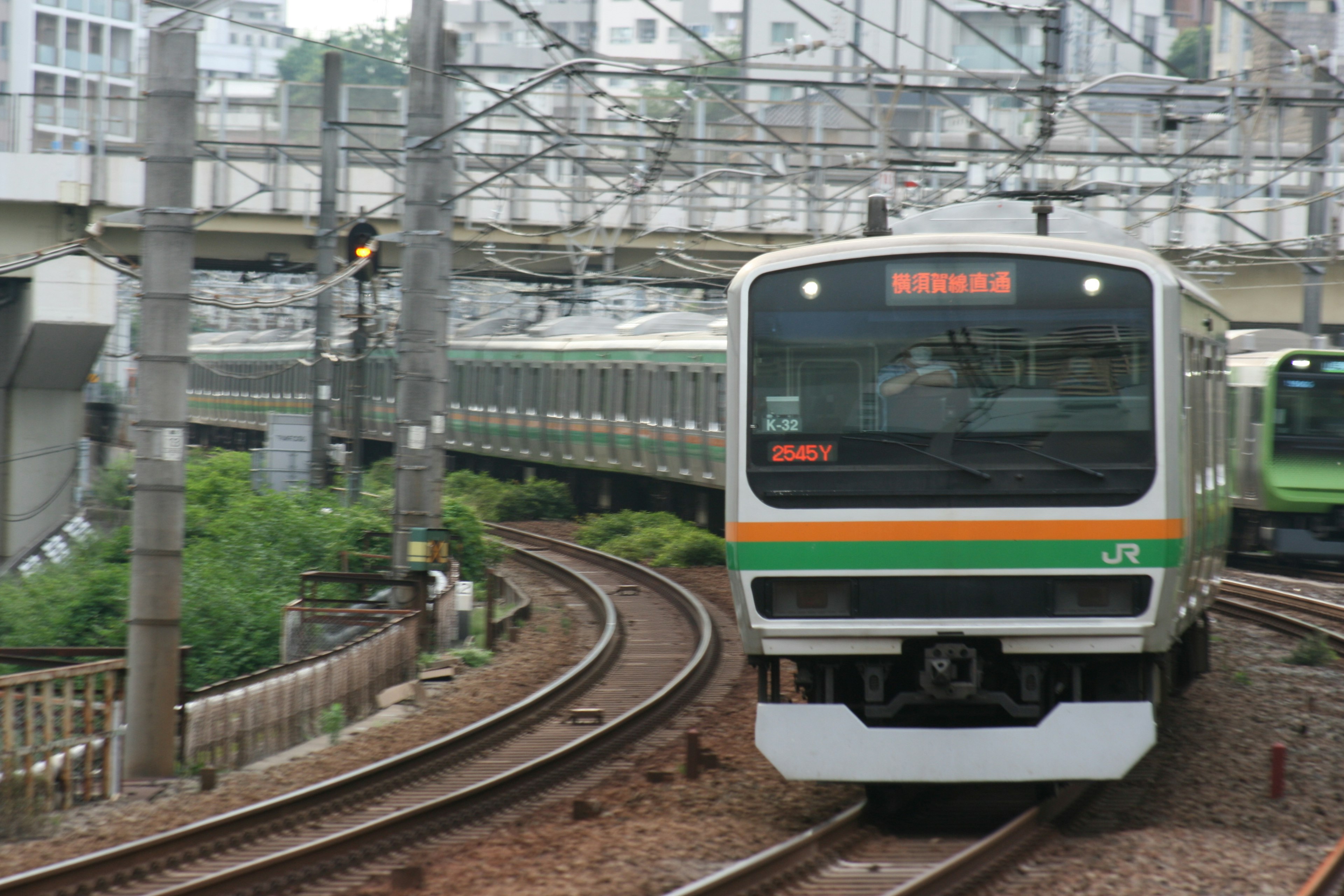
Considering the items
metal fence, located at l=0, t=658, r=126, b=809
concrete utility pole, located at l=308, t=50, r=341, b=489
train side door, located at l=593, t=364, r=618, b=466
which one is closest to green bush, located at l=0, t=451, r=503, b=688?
concrete utility pole, located at l=308, t=50, r=341, b=489

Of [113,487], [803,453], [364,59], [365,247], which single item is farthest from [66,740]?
[364,59]

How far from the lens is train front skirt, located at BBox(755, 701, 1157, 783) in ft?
22.4

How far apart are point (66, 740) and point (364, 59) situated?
80.2 m

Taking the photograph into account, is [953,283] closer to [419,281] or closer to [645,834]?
[645,834]

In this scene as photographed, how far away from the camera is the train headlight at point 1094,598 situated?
6.85m

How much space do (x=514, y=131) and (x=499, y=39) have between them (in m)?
71.8

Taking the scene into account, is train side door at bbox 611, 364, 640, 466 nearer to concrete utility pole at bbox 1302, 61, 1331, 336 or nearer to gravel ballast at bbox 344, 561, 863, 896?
concrete utility pole at bbox 1302, 61, 1331, 336

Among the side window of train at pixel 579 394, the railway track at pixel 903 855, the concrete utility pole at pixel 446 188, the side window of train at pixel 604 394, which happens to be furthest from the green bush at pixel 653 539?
the railway track at pixel 903 855

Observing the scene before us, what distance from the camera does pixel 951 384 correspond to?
275 inches

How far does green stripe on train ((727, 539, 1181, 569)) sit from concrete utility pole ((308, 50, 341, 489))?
1458 cm

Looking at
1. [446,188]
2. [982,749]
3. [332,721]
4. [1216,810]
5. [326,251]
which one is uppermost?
[326,251]

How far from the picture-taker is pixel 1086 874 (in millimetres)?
6352

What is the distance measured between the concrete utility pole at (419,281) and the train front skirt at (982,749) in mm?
7424

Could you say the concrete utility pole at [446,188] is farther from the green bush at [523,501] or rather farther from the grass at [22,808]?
the green bush at [523,501]
